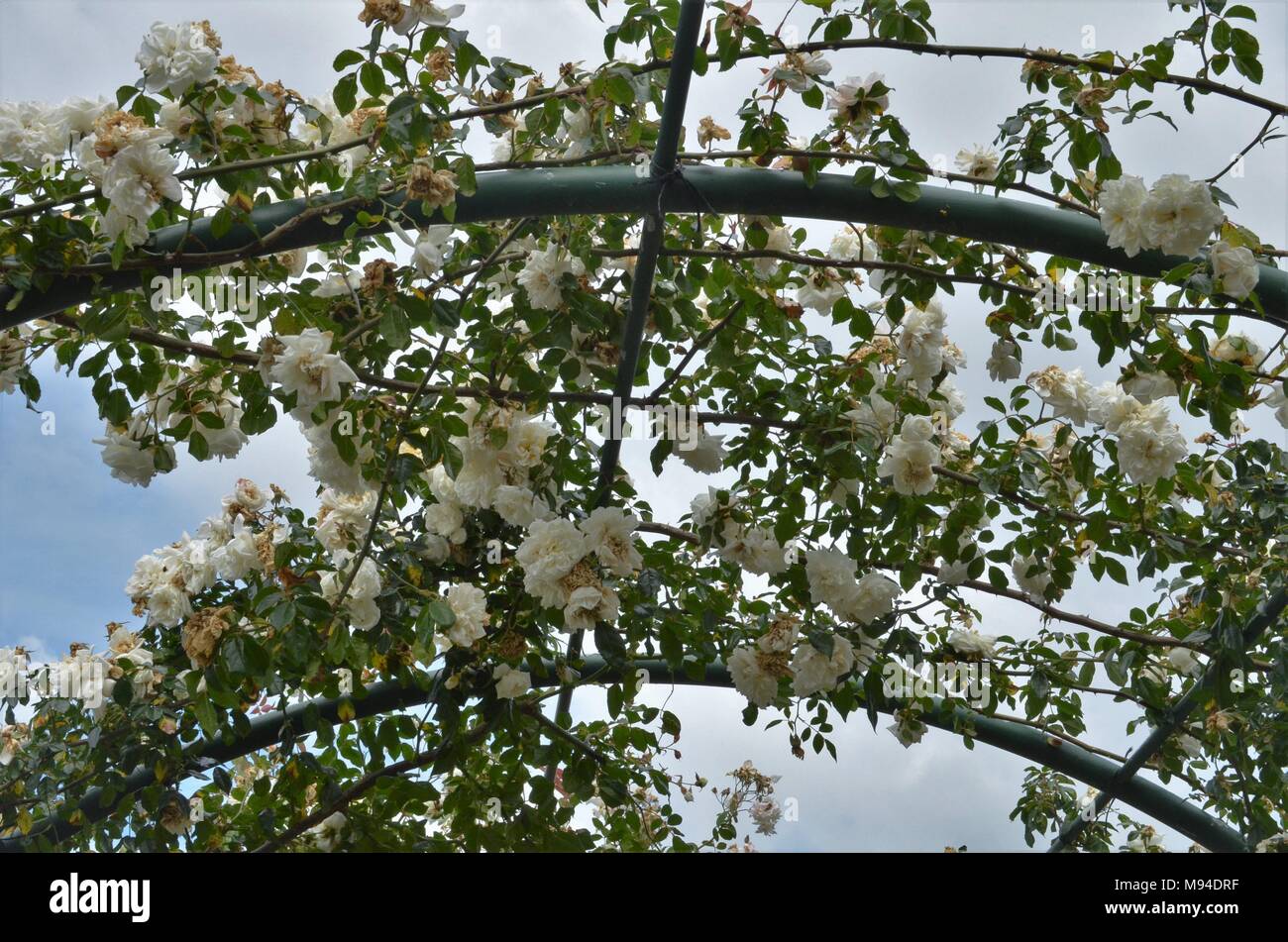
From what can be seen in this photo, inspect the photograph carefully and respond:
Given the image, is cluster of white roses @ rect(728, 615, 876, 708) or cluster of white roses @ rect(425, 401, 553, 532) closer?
cluster of white roses @ rect(425, 401, 553, 532)

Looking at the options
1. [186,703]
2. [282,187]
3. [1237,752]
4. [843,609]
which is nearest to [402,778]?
[186,703]

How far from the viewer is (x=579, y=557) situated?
6.07 feet

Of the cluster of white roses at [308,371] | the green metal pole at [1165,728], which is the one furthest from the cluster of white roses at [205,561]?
the green metal pole at [1165,728]

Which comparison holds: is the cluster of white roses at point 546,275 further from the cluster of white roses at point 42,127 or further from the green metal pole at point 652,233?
the cluster of white roses at point 42,127

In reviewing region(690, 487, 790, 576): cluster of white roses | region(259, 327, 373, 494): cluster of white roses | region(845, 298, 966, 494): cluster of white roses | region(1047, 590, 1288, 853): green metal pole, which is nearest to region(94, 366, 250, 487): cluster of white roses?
region(259, 327, 373, 494): cluster of white roses

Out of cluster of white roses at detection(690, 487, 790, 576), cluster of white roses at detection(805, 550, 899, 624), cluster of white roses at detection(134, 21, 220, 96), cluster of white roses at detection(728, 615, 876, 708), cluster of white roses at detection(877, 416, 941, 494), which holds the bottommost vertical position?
cluster of white roses at detection(728, 615, 876, 708)

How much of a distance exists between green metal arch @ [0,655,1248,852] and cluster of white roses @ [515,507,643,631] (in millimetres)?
693

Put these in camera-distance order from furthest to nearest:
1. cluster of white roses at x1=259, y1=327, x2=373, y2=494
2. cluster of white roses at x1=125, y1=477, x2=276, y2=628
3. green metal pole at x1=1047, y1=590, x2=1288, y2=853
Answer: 1. green metal pole at x1=1047, y1=590, x2=1288, y2=853
2. cluster of white roses at x1=125, y1=477, x2=276, y2=628
3. cluster of white roses at x1=259, y1=327, x2=373, y2=494

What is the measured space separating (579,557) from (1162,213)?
3.60 ft

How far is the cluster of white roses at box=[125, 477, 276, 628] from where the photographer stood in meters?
2.38

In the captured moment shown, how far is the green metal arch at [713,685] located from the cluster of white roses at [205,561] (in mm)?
348

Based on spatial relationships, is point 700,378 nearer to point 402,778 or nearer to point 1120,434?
point 1120,434

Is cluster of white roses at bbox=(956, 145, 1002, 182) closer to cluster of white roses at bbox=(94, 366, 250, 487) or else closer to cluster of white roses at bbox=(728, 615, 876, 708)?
cluster of white roses at bbox=(728, 615, 876, 708)
